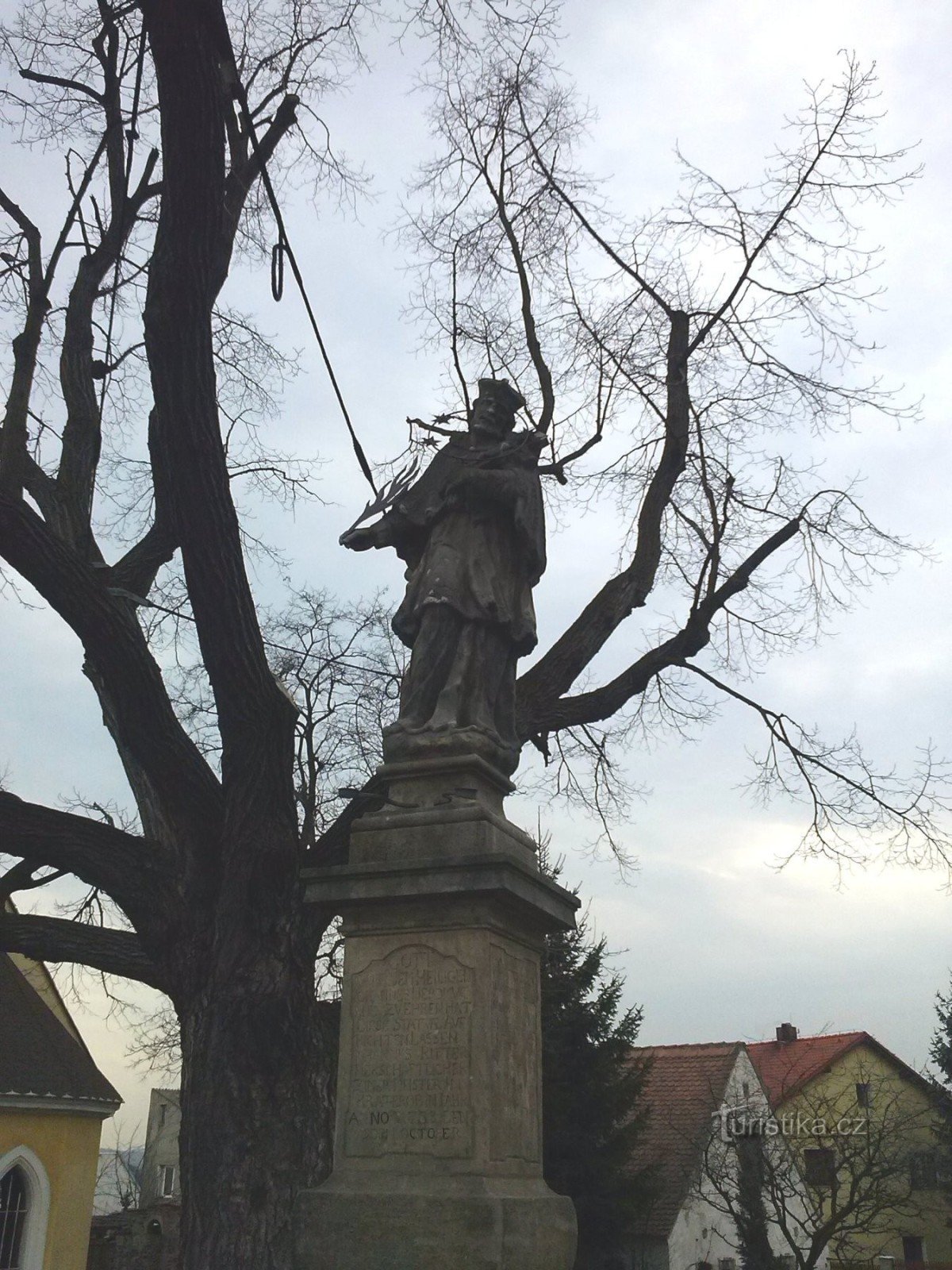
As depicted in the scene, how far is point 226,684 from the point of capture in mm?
7988

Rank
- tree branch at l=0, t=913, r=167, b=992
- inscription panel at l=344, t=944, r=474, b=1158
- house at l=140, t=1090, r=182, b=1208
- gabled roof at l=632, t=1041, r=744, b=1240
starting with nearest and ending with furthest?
inscription panel at l=344, t=944, r=474, b=1158 → tree branch at l=0, t=913, r=167, b=992 → gabled roof at l=632, t=1041, r=744, b=1240 → house at l=140, t=1090, r=182, b=1208

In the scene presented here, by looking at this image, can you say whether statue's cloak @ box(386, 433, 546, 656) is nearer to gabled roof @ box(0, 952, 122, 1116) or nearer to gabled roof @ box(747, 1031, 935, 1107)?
gabled roof @ box(0, 952, 122, 1116)

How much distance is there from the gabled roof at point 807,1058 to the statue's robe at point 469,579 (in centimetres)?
2757

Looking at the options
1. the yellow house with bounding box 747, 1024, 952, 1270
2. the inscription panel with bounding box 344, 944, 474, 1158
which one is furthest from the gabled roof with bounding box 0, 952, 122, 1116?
the inscription panel with bounding box 344, 944, 474, 1158

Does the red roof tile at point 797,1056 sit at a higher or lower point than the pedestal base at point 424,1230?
higher

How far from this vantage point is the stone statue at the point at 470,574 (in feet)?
19.8

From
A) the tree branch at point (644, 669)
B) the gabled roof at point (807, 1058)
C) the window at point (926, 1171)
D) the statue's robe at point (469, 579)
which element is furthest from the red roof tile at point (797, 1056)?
the statue's robe at point (469, 579)

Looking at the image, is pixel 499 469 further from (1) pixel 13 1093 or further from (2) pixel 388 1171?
(1) pixel 13 1093

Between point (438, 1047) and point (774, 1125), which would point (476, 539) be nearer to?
point (438, 1047)

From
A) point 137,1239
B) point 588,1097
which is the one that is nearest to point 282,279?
point 588,1097

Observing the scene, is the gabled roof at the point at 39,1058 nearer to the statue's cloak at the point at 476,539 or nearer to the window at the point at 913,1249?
the statue's cloak at the point at 476,539

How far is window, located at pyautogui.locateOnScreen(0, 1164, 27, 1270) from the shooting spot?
17844 mm

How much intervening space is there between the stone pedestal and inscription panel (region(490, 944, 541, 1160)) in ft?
0.04

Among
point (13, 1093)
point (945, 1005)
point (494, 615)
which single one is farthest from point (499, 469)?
point (945, 1005)
